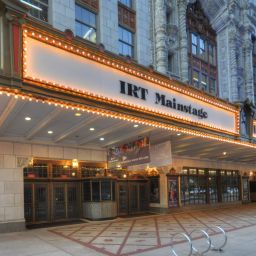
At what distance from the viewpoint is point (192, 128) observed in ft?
54.2

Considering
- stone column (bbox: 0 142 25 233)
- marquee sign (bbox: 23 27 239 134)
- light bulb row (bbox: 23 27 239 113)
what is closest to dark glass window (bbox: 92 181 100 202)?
stone column (bbox: 0 142 25 233)

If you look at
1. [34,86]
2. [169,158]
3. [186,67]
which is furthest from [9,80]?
[186,67]

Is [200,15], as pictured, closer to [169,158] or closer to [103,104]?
[169,158]

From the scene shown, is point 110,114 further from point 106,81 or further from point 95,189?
point 95,189

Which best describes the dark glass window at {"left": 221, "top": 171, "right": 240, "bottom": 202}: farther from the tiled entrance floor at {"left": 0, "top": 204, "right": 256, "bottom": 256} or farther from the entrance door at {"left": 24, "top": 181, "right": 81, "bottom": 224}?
the entrance door at {"left": 24, "top": 181, "right": 81, "bottom": 224}

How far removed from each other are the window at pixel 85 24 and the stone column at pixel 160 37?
16.0ft

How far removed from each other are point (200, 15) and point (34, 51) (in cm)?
2064

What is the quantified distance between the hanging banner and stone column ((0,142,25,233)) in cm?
416

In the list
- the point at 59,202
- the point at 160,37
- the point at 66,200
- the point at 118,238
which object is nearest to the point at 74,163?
the point at 66,200

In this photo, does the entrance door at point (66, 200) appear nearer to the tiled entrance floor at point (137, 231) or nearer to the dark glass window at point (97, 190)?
the dark glass window at point (97, 190)

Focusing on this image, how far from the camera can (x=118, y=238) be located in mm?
13195

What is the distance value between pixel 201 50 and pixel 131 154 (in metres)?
15.3

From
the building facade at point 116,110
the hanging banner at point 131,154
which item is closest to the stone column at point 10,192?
the building facade at point 116,110

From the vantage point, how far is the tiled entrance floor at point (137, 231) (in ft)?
38.6
